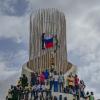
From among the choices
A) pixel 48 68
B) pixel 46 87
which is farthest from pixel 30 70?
pixel 46 87

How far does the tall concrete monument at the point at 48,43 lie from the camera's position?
88438mm

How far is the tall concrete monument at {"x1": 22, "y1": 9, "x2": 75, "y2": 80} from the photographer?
88.4m

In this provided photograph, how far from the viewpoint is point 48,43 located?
89.0 m

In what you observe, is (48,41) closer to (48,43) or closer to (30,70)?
(48,43)

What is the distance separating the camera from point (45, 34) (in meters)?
89.8

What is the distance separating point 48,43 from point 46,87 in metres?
12.2

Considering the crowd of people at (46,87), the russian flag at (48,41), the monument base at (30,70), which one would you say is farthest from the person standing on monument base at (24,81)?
the russian flag at (48,41)

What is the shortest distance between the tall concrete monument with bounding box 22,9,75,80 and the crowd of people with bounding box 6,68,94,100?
294 centimetres

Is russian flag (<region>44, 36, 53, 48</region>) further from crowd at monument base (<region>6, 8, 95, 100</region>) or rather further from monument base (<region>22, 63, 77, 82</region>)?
monument base (<region>22, 63, 77, 82</region>)

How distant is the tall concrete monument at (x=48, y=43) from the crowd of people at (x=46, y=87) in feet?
9.64

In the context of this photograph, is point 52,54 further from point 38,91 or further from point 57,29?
point 38,91

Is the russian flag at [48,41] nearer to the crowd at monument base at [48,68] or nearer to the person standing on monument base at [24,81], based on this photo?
the crowd at monument base at [48,68]

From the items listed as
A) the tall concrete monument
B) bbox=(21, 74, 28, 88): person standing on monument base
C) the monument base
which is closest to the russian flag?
the tall concrete monument

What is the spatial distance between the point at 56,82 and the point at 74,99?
14.8ft
